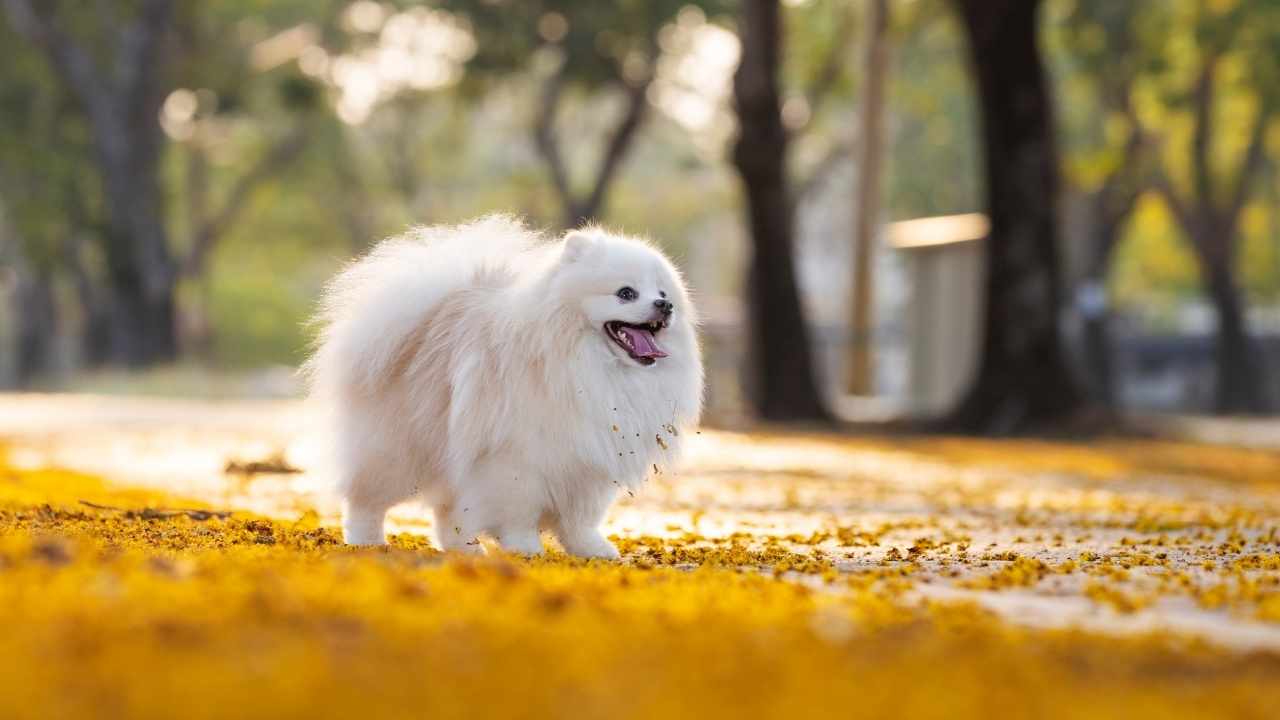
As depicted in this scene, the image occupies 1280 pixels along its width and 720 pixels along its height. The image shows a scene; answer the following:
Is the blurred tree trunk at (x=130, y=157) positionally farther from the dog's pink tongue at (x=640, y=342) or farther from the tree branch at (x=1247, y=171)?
the dog's pink tongue at (x=640, y=342)

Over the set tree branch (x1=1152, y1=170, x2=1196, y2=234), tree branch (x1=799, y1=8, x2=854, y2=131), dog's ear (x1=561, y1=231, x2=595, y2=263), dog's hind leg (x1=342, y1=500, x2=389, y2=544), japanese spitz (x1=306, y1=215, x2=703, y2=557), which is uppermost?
tree branch (x1=799, y1=8, x2=854, y2=131)

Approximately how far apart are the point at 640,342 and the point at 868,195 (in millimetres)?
18792

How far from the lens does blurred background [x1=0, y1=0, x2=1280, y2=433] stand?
23.3 m

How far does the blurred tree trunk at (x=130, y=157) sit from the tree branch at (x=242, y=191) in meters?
15.4

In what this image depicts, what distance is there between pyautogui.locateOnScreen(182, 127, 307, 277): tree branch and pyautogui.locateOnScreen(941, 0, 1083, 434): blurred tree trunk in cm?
3277

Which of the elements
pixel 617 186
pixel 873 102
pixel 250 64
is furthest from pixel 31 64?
pixel 617 186

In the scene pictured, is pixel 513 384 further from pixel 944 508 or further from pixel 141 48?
pixel 141 48

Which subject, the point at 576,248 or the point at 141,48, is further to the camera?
the point at 141,48

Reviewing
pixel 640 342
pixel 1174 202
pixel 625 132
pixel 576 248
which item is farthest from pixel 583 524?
pixel 1174 202

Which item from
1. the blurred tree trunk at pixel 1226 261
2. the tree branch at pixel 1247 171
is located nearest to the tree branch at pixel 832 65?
the blurred tree trunk at pixel 1226 261

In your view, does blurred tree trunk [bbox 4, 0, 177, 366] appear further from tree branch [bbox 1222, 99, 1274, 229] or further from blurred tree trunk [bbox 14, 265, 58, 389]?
tree branch [bbox 1222, 99, 1274, 229]

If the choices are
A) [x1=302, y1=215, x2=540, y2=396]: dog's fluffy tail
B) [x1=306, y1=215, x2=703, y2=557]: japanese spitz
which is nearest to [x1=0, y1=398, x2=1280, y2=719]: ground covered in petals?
[x1=306, y1=215, x2=703, y2=557]: japanese spitz

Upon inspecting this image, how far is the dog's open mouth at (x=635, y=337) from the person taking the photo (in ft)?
23.2

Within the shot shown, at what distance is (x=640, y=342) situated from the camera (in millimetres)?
7082
